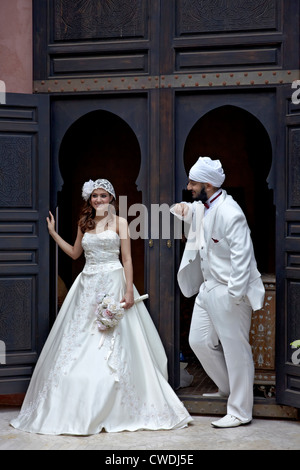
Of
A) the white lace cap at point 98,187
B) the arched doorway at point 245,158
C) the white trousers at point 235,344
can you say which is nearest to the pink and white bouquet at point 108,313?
the white trousers at point 235,344

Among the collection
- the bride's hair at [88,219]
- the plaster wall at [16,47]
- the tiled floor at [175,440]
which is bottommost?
the tiled floor at [175,440]

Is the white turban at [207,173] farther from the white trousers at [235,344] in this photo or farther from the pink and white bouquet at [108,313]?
the pink and white bouquet at [108,313]

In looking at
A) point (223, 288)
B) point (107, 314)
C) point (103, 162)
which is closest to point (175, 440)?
point (107, 314)

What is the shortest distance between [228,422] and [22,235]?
7.11ft

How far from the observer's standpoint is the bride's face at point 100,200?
19.0ft

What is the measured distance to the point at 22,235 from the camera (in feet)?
19.0

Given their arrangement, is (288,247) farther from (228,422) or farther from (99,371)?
(99,371)

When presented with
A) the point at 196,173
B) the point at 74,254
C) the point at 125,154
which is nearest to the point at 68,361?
the point at 74,254

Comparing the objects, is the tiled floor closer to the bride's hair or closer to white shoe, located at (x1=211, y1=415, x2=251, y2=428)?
white shoe, located at (x1=211, y1=415, x2=251, y2=428)

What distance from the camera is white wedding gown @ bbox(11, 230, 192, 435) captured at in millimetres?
5160

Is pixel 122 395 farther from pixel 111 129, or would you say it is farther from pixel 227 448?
pixel 111 129

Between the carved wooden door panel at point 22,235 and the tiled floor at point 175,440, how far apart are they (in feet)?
2.03

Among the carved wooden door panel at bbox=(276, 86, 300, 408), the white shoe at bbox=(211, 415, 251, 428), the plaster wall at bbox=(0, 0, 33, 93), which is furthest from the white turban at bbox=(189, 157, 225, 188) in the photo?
the white shoe at bbox=(211, 415, 251, 428)

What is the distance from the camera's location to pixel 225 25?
5707 mm
